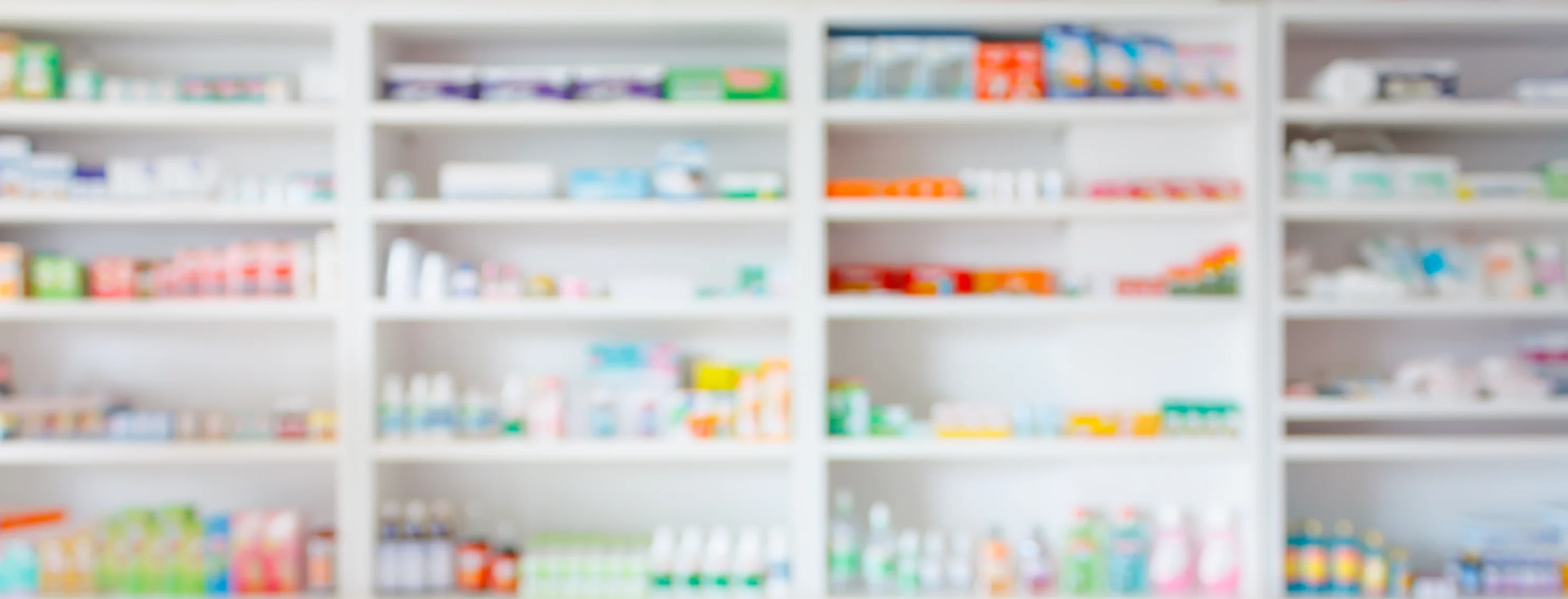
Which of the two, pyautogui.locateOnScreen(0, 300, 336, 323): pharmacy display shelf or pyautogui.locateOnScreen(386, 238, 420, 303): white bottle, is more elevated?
pyautogui.locateOnScreen(386, 238, 420, 303): white bottle

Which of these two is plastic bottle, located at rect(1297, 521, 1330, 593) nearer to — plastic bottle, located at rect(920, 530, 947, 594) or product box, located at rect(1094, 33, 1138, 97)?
plastic bottle, located at rect(920, 530, 947, 594)

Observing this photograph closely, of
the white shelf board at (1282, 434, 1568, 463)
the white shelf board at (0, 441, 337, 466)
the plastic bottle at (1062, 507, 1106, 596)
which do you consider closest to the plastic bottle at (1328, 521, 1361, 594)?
the white shelf board at (1282, 434, 1568, 463)

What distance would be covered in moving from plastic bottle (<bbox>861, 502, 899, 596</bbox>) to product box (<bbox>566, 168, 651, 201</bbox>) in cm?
117

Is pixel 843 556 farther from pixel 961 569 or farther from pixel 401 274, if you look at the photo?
pixel 401 274

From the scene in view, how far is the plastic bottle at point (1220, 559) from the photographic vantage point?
344 cm

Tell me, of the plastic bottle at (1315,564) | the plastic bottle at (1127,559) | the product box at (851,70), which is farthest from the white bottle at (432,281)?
the plastic bottle at (1315,564)

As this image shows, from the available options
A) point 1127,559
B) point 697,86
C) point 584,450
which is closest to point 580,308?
point 584,450

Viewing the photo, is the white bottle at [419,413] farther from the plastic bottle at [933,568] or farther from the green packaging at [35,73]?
the plastic bottle at [933,568]

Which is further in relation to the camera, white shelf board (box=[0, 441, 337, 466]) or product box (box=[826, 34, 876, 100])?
product box (box=[826, 34, 876, 100])

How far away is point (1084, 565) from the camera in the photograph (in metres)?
3.41

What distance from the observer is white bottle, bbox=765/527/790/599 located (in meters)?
3.41

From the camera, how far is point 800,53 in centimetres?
340

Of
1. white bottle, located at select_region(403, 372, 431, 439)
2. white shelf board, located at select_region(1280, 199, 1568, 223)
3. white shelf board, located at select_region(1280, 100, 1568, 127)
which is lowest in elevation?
white bottle, located at select_region(403, 372, 431, 439)

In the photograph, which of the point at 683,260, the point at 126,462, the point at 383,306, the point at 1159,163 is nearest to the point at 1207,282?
the point at 1159,163
